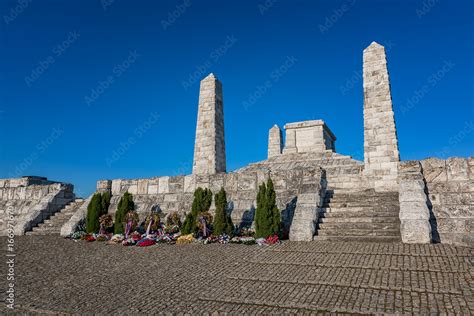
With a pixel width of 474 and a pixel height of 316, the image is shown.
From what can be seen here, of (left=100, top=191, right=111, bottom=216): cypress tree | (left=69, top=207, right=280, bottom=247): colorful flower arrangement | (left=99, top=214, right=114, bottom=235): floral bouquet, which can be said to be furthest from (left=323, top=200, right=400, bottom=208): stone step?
(left=100, top=191, right=111, bottom=216): cypress tree

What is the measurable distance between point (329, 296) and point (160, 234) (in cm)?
831

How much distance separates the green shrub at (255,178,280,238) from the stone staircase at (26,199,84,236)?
32.8 feet

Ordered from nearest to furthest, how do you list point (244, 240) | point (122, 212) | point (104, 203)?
point (244, 240)
point (122, 212)
point (104, 203)

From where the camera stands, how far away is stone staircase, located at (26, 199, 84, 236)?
1515 centimetres

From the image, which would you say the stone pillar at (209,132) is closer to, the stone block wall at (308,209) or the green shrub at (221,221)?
the green shrub at (221,221)

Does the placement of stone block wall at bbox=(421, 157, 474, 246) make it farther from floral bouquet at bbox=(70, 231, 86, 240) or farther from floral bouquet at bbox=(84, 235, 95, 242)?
floral bouquet at bbox=(70, 231, 86, 240)

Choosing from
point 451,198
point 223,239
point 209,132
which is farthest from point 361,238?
point 209,132

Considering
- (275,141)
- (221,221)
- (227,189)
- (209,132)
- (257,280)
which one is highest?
(275,141)

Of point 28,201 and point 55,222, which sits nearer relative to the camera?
point 55,222

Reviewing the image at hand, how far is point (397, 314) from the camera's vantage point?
15.1 ft

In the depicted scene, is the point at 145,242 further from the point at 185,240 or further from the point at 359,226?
the point at 359,226

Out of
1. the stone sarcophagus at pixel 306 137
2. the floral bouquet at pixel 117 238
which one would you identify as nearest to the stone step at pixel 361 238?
the floral bouquet at pixel 117 238

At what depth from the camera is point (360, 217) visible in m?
11.2

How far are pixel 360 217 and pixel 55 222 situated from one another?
47.4 ft
